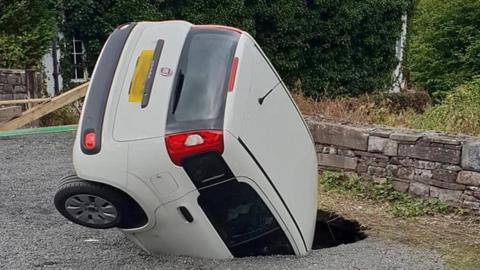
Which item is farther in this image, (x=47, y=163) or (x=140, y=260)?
(x=47, y=163)

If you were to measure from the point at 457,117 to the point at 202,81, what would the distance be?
15.2 feet

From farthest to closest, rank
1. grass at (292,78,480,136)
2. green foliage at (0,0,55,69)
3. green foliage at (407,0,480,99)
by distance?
1. green foliage at (407,0,480,99)
2. green foliage at (0,0,55,69)
3. grass at (292,78,480,136)

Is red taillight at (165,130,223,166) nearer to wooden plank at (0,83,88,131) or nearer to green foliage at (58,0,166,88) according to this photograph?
wooden plank at (0,83,88,131)

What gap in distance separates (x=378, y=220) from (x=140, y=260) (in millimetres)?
2529

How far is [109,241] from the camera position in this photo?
4.95 m

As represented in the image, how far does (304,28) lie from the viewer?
63.2 feet

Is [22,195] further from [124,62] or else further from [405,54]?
[405,54]

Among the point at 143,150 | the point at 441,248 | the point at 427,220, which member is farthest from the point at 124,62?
the point at 427,220

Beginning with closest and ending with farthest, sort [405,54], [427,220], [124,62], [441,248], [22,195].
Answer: [124,62]
[441,248]
[427,220]
[22,195]
[405,54]

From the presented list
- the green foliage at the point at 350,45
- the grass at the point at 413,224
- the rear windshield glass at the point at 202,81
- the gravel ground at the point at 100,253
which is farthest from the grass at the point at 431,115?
the green foliage at the point at 350,45

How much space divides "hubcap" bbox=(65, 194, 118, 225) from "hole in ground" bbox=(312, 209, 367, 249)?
7.84ft

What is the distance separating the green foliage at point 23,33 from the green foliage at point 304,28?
2.59 m

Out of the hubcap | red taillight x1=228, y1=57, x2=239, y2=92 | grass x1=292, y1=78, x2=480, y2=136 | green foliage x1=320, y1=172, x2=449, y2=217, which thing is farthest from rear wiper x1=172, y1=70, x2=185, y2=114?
grass x1=292, y1=78, x2=480, y2=136

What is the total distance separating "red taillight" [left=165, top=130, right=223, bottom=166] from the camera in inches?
147
